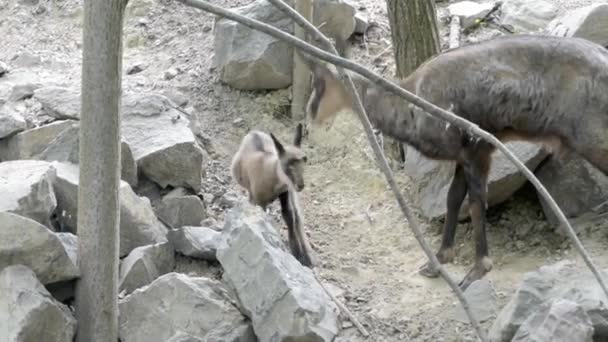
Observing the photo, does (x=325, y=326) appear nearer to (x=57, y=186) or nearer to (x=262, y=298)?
(x=262, y=298)

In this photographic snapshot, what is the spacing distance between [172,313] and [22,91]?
153 inches

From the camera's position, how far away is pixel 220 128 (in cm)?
942

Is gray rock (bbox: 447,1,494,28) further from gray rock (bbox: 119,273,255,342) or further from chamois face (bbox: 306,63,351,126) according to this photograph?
gray rock (bbox: 119,273,255,342)

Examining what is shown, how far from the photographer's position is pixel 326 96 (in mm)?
7547

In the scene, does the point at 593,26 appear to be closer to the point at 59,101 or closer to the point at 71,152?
the point at 71,152

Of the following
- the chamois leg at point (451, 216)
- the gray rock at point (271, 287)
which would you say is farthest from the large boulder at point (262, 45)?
the gray rock at point (271, 287)

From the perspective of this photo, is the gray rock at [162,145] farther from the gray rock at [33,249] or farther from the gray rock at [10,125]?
the gray rock at [33,249]

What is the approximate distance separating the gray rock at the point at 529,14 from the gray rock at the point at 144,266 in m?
4.30

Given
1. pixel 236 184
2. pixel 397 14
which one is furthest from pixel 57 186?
pixel 397 14

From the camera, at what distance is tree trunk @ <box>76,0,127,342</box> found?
5523 mm

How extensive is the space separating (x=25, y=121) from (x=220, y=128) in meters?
1.80

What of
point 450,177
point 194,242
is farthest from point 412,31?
point 194,242

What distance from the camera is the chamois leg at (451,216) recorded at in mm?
7422

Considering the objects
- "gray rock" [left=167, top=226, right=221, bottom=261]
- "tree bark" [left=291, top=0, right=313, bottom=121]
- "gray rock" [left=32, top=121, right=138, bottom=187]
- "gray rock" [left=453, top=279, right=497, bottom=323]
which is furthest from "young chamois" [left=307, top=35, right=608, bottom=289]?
"tree bark" [left=291, top=0, right=313, bottom=121]
